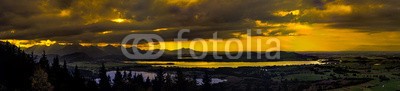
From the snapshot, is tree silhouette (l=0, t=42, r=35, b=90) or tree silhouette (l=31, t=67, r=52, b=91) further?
tree silhouette (l=0, t=42, r=35, b=90)

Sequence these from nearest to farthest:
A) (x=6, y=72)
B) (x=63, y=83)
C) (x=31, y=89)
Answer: (x=31, y=89) < (x=6, y=72) < (x=63, y=83)

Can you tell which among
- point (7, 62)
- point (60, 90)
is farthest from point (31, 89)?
point (7, 62)

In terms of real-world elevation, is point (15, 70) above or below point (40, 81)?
above

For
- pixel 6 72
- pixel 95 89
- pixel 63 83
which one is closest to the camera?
pixel 6 72

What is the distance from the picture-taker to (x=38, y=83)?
134 m

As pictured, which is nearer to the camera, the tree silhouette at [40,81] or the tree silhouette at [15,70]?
the tree silhouette at [40,81]

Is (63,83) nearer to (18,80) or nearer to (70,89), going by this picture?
(70,89)

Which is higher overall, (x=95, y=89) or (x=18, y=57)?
(x=18, y=57)

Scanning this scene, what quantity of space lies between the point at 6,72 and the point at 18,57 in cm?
1605

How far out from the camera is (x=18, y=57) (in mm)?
156125

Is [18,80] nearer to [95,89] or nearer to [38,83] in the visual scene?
[38,83]

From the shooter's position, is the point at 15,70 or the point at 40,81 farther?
the point at 15,70

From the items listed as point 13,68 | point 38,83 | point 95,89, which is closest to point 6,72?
point 13,68

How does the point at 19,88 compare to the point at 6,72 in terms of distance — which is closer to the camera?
the point at 19,88
